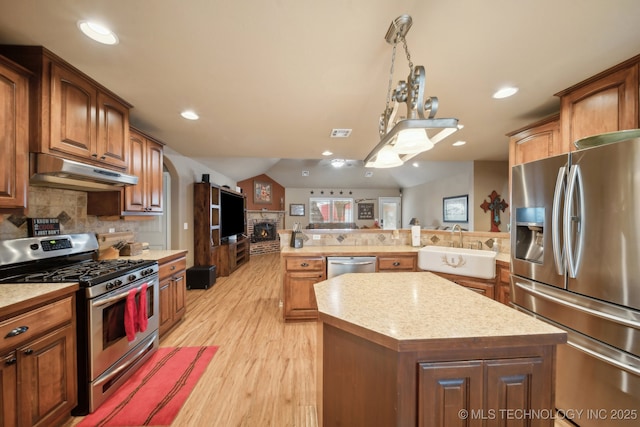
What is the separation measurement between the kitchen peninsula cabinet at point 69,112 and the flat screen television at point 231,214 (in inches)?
127

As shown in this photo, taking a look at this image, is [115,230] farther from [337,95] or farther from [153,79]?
[337,95]

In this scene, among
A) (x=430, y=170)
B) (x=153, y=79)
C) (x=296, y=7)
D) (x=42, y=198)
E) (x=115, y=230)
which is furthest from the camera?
(x=430, y=170)

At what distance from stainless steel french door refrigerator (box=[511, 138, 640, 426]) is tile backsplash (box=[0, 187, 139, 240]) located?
3.75 metres

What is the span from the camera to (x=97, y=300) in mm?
1585

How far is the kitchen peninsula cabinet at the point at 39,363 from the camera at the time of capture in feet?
3.82

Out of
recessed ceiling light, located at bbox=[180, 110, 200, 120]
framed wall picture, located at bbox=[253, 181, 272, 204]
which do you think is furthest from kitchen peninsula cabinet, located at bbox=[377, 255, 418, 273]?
framed wall picture, located at bbox=[253, 181, 272, 204]

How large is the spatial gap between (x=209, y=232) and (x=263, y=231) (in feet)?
12.6

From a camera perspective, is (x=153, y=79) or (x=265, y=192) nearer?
(x=153, y=79)

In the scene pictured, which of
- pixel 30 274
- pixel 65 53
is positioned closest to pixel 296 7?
pixel 65 53

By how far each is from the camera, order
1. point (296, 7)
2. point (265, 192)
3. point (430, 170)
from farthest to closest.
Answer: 1. point (265, 192)
2. point (430, 170)
3. point (296, 7)

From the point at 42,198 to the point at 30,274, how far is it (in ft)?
2.33

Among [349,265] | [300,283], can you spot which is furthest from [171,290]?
[349,265]

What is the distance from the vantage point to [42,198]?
6.45 feet

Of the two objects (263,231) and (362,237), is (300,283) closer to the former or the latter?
(362,237)
